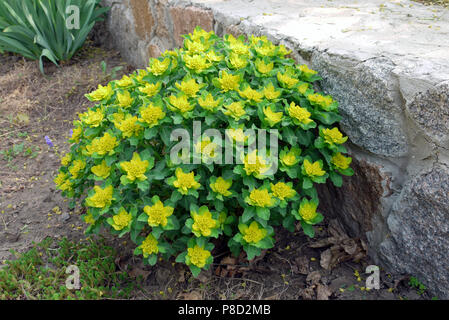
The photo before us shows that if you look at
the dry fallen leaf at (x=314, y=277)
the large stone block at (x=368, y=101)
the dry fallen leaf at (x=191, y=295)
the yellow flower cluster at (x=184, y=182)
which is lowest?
the dry fallen leaf at (x=191, y=295)

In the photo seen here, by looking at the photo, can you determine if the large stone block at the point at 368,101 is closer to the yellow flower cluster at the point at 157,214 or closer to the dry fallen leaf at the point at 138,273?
the yellow flower cluster at the point at 157,214

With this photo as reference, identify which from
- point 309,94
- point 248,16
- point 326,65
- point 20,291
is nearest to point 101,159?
point 20,291

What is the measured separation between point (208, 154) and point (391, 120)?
31.2 inches

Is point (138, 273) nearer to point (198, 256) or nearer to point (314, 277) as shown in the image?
point (198, 256)

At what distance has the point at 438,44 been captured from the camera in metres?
1.89

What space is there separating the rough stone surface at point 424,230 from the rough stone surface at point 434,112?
5.0 inches

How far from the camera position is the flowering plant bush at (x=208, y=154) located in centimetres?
161

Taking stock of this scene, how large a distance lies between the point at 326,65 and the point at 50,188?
1922 mm

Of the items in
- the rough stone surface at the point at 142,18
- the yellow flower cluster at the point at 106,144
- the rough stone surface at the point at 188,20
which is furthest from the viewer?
the rough stone surface at the point at 142,18

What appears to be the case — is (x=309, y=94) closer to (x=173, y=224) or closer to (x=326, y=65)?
(x=326, y=65)

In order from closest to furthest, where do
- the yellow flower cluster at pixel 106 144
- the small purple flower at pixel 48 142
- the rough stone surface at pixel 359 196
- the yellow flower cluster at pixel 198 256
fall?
1. the yellow flower cluster at pixel 198 256
2. the yellow flower cluster at pixel 106 144
3. the rough stone surface at pixel 359 196
4. the small purple flower at pixel 48 142

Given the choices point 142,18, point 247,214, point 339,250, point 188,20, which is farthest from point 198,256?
point 142,18

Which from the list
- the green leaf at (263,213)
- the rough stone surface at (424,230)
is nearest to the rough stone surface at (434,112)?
the rough stone surface at (424,230)

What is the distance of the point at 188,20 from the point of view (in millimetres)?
3039
